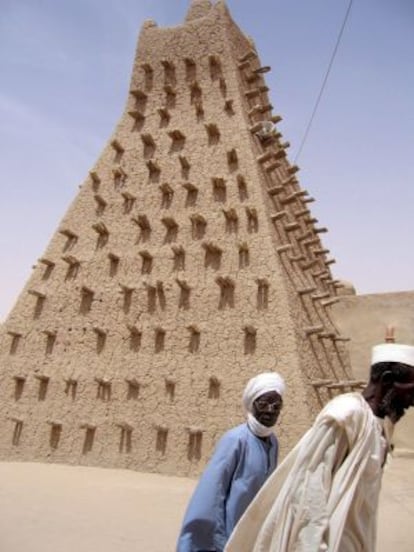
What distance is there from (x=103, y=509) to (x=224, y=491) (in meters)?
4.58

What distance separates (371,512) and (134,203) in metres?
10.3

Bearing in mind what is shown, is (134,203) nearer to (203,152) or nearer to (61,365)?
(203,152)

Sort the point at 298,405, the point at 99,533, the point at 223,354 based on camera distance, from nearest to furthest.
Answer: the point at 99,533 < the point at 298,405 < the point at 223,354

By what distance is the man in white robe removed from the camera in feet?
7.19

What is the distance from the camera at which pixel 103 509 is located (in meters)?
7.18

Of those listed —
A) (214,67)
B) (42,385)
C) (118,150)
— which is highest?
(214,67)

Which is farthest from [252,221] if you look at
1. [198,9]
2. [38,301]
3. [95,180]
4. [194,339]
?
[198,9]

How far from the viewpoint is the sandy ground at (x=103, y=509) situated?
5785mm

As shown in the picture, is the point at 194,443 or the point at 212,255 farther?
the point at 212,255

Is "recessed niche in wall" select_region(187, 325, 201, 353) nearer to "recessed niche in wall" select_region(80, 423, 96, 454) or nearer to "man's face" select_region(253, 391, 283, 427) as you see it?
"recessed niche in wall" select_region(80, 423, 96, 454)

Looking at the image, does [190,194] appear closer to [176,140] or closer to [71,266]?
[176,140]

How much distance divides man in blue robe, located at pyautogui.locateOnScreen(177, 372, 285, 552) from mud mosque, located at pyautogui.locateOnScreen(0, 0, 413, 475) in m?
5.79

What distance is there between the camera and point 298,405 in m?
9.05

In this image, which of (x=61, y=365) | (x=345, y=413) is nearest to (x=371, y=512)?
(x=345, y=413)
